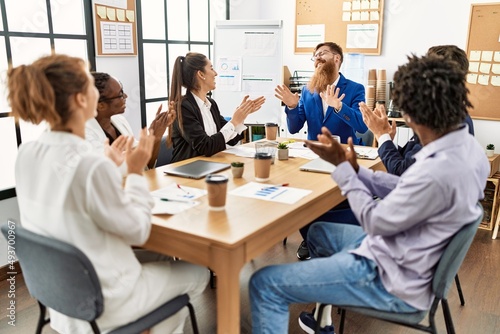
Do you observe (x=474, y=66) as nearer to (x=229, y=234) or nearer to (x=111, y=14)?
(x=111, y=14)

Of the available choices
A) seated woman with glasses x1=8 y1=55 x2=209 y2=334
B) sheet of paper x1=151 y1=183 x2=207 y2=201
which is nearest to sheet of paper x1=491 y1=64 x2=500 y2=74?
sheet of paper x1=151 y1=183 x2=207 y2=201

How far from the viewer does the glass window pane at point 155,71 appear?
12.6ft

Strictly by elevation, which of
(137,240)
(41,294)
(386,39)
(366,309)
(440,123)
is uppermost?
(386,39)

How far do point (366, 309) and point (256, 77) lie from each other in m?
3.00

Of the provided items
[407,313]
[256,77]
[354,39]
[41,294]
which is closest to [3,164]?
[41,294]

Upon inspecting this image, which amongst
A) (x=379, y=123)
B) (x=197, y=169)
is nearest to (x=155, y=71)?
(x=197, y=169)

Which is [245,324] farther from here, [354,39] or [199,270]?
[354,39]

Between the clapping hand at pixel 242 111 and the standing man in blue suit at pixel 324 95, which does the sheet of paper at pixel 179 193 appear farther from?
the standing man in blue suit at pixel 324 95

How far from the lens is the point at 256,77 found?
4.22 meters

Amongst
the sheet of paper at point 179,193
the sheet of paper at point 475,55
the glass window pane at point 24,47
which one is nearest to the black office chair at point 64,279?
the sheet of paper at point 179,193

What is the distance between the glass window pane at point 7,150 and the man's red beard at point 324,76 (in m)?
2.04

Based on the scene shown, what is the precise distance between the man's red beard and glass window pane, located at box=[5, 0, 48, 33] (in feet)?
6.07

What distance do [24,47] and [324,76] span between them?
1993 millimetres

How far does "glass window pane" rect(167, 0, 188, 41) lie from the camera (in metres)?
4.00
